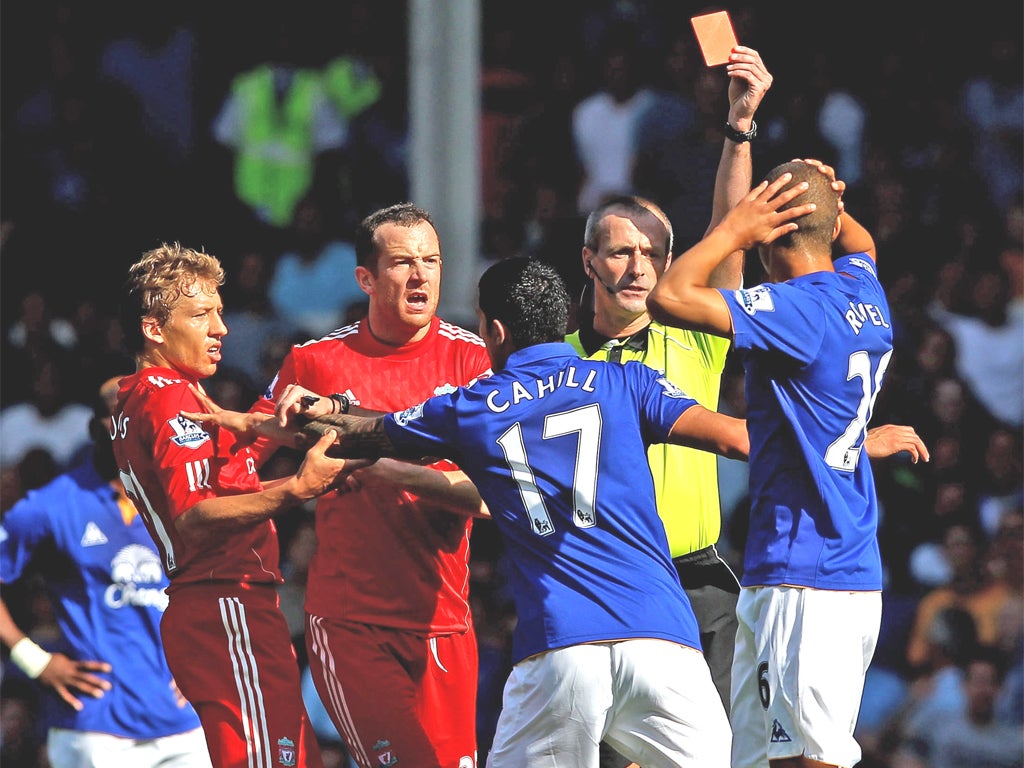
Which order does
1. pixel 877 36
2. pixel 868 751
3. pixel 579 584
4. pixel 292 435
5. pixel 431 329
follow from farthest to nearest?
pixel 877 36 → pixel 868 751 → pixel 431 329 → pixel 292 435 → pixel 579 584

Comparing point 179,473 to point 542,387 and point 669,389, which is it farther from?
point 669,389

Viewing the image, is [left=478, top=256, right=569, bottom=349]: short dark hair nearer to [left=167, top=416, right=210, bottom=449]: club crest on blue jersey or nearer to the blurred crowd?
[left=167, top=416, right=210, bottom=449]: club crest on blue jersey

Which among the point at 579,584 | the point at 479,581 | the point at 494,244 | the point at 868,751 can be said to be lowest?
the point at 868,751

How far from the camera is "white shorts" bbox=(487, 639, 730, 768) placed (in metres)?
5.09

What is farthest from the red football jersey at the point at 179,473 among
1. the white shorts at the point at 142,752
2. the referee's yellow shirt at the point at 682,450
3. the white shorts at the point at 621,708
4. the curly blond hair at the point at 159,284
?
the white shorts at the point at 142,752

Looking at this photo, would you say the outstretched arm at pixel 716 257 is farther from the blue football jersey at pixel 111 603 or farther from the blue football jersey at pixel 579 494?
the blue football jersey at pixel 111 603

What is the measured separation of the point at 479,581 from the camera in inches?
391

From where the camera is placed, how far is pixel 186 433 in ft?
18.7

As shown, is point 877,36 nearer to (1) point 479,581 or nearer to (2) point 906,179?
(2) point 906,179

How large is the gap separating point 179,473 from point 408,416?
2.59ft

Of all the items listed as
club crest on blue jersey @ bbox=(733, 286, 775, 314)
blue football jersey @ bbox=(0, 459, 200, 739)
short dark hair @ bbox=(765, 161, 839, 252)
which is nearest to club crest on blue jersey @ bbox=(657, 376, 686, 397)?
club crest on blue jersey @ bbox=(733, 286, 775, 314)

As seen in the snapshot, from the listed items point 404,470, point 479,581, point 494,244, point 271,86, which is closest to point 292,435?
point 404,470

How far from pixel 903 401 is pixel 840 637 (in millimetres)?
4781

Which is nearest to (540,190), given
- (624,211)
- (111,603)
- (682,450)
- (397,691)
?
(111,603)
